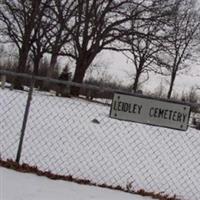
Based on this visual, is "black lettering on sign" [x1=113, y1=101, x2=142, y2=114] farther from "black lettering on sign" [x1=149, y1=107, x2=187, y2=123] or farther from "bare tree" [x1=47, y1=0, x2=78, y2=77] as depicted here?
"bare tree" [x1=47, y1=0, x2=78, y2=77]

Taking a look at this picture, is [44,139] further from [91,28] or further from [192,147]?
[91,28]

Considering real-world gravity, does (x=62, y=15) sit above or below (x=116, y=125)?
above

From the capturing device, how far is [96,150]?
10016mm

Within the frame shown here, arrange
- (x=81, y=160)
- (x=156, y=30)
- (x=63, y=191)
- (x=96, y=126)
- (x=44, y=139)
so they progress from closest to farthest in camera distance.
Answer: (x=63, y=191) < (x=81, y=160) < (x=44, y=139) < (x=96, y=126) < (x=156, y=30)

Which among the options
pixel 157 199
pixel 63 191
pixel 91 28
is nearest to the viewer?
pixel 63 191

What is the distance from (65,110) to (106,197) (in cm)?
948

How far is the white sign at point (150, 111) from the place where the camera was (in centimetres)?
680

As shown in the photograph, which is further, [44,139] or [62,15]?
[62,15]

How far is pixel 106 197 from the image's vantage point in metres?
6.22

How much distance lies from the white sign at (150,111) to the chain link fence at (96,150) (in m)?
1.01

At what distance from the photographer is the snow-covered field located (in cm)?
791

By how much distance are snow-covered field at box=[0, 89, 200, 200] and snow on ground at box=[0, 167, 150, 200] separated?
0.71 metres

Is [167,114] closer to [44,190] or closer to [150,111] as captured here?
[150,111]

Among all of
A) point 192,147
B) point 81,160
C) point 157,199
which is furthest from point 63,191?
point 192,147
